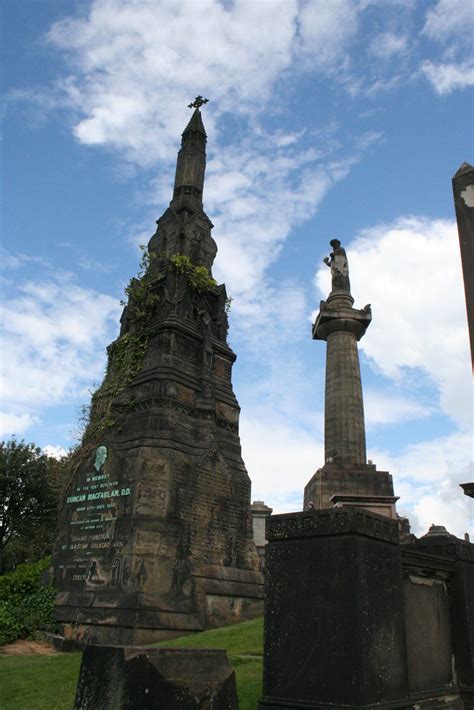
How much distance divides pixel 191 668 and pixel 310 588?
1392 mm

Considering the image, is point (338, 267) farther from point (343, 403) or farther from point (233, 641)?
point (233, 641)

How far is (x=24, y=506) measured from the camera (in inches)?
1261

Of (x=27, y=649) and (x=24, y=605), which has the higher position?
(x=24, y=605)

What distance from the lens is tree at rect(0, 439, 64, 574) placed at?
31266 mm

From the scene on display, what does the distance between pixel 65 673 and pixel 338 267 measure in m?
17.9

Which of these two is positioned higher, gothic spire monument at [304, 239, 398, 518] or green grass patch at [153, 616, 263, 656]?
gothic spire monument at [304, 239, 398, 518]

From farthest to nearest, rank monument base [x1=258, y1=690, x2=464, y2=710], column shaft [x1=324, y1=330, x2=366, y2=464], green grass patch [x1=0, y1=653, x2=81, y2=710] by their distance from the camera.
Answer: column shaft [x1=324, y1=330, x2=366, y2=464] < green grass patch [x1=0, y1=653, x2=81, y2=710] < monument base [x1=258, y1=690, x2=464, y2=710]

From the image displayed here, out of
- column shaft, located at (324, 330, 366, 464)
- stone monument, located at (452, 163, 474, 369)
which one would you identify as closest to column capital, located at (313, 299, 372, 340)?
column shaft, located at (324, 330, 366, 464)

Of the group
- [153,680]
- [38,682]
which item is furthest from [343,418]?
[153,680]

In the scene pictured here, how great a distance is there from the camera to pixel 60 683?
867 centimetres

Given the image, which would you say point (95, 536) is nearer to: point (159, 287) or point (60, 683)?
point (60, 683)

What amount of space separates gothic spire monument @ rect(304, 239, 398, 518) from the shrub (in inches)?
323

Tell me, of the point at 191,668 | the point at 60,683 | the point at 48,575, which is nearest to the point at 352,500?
the point at 48,575

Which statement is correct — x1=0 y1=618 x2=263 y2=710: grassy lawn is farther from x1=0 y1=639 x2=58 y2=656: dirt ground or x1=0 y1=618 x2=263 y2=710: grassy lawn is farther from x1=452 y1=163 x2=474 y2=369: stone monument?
x1=452 y1=163 x2=474 y2=369: stone monument
